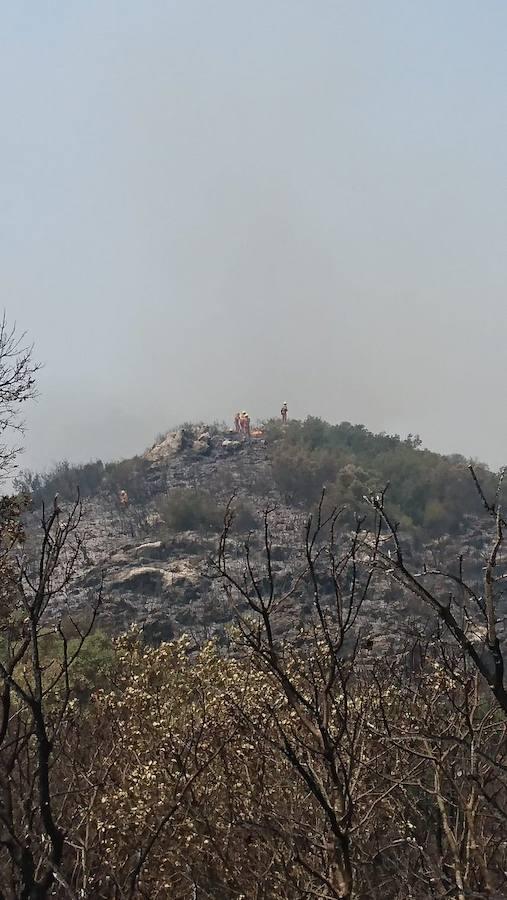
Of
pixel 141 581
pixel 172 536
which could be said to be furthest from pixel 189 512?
pixel 141 581

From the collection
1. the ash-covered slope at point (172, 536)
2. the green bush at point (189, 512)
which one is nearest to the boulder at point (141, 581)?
the ash-covered slope at point (172, 536)

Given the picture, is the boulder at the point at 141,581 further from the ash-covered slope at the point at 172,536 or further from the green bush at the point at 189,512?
the green bush at the point at 189,512

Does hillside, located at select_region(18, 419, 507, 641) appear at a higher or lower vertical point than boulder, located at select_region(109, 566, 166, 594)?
higher

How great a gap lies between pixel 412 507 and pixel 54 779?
3239 inches

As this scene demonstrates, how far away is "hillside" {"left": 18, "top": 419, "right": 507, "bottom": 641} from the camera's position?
217 feet

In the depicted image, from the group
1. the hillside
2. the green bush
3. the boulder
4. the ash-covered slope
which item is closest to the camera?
the ash-covered slope

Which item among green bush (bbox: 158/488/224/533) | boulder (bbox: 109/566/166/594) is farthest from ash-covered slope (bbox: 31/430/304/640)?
green bush (bbox: 158/488/224/533)

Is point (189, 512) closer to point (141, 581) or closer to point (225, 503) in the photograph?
point (225, 503)

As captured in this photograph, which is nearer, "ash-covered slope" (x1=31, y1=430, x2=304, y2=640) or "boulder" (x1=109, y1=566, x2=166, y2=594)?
"ash-covered slope" (x1=31, y1=430, x2=304, y2=640)

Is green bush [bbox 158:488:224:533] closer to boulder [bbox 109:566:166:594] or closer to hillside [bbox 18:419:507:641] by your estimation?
hillside [bbox 18:419:507:641]

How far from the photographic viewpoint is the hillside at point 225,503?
66.2 m

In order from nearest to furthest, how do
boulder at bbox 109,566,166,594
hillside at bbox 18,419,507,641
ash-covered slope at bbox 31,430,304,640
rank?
ash-covered slope at bbox 31,430,304,640
hillside at bbox 18,419,507,641
boulder at bbox 109,566,166,594

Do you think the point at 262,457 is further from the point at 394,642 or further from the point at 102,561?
the point at 394,642

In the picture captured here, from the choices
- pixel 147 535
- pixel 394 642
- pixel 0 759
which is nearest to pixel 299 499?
pixel 147 535
